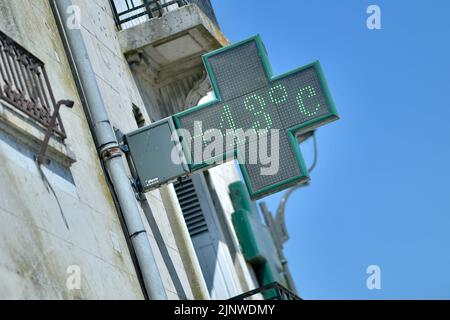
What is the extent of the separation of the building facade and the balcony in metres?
0.02

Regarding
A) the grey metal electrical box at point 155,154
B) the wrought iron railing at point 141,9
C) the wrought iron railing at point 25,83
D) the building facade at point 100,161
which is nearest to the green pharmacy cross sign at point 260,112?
the grey metal electrical box at point 155,154

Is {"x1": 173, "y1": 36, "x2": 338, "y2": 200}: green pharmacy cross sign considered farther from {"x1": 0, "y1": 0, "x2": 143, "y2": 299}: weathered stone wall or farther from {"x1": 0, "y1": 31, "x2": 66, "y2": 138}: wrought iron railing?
{"x1": 0, "y1": 31, "x2": 66, "y2": 138}: wrought iron railing

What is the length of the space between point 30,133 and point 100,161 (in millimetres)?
2186

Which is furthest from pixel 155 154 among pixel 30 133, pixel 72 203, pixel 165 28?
pixel 30 133

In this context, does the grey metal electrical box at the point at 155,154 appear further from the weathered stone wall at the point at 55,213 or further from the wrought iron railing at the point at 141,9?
the wrought iron railing at the point at 141,9

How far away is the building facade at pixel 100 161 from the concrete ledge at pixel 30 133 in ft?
0.04

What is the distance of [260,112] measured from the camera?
609 inches

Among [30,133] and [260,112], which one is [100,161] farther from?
[30,133]

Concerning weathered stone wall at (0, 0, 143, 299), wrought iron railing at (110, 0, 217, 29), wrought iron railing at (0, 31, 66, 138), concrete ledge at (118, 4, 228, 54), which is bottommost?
weathered stone wall at (0, 0, 143, 299)

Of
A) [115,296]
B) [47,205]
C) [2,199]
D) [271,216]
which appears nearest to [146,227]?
[115,296]

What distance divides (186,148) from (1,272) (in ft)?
16.1

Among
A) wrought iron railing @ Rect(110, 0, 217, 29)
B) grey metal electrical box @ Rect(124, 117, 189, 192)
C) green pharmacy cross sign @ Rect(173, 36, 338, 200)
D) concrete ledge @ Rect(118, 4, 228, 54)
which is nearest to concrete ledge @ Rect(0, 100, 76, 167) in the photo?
grey metal electrical box @ Rect(124, 117, 189, 192)

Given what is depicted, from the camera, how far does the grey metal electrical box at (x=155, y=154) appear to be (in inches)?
608

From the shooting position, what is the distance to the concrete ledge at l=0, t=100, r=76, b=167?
40.4 feet
